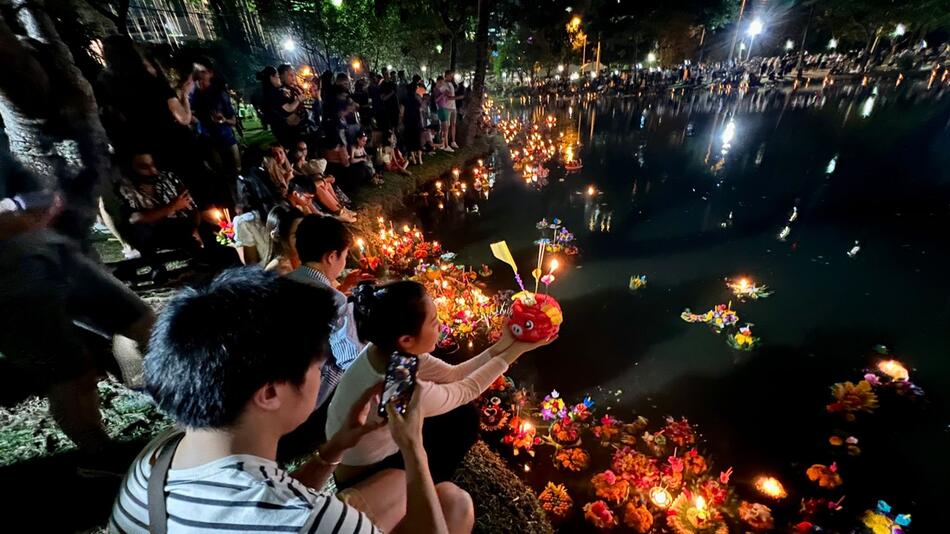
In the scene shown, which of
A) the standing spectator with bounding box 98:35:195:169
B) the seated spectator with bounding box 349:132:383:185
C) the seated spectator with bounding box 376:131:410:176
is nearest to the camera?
the standing spectator with bounding box 98:35:195:169

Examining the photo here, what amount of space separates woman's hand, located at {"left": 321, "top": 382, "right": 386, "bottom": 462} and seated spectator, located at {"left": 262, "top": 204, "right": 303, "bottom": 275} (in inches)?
82.8

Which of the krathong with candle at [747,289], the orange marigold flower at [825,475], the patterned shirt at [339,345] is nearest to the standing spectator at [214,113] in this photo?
the patterned shirt at [339,345]

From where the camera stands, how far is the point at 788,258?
6.02 metres

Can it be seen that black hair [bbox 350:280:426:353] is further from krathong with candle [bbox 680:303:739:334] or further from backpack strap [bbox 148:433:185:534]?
krathong with candle [bbox 680:303:739:334]

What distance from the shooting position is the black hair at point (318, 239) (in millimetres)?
2650

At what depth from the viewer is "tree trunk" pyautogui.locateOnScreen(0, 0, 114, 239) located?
9.55ft

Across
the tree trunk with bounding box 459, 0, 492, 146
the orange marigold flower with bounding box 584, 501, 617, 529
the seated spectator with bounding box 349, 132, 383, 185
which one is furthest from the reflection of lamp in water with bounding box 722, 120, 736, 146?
the orange marigold flower with bounding box 584, 501, 617, 529

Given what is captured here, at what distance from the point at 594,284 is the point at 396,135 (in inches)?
297

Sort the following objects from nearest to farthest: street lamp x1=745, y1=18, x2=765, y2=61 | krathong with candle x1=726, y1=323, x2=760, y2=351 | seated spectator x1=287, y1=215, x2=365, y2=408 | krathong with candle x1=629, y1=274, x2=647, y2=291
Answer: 1. seated spectator x1=287, y1=215, x2=365, y2=408
2. krathong with candle x1=726, y1=323, x2=760, y2=351
3. krathong with candle x1=629, y1=274, x2=647, y2=291
4. street lamp x1=745, y1=18, x2=765, y2=61

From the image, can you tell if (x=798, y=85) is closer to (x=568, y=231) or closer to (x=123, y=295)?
(x=568, y=231)

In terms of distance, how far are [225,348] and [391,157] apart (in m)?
9.35

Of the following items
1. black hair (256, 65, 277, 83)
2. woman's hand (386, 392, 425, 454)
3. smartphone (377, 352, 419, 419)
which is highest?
black hair (256, 65, 277, 83)

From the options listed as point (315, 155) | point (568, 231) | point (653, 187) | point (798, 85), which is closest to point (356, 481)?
point (568, 231)

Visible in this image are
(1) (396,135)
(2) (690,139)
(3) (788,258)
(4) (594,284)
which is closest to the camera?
(4) (594,284)
